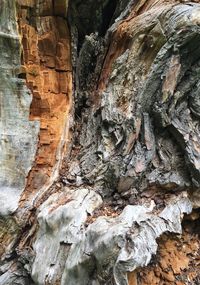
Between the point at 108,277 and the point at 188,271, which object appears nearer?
the point at 108,277

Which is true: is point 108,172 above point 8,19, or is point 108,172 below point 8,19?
below

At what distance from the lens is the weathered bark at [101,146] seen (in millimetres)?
2502

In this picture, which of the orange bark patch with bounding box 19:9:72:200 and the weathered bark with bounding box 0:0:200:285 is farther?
the orange bark patch with bounding box 19:9:72:200

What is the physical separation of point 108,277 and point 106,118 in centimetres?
106

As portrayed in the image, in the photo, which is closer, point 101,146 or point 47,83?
point 101,146

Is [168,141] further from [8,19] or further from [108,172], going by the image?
[8,19]

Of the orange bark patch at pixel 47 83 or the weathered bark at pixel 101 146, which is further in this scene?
the orange bark patch at pixel 47 83

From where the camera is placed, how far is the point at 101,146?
2900 millimetres

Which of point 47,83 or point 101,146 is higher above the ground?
point 47,83

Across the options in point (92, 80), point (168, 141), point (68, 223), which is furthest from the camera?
point (92, 80)

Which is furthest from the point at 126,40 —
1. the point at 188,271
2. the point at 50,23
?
the point at 188,271

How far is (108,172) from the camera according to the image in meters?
2.78

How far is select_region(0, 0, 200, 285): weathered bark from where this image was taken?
250cm

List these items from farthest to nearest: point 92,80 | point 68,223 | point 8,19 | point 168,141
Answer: point 92,80 < point 8,19 < point 168,141 < point 68,223
